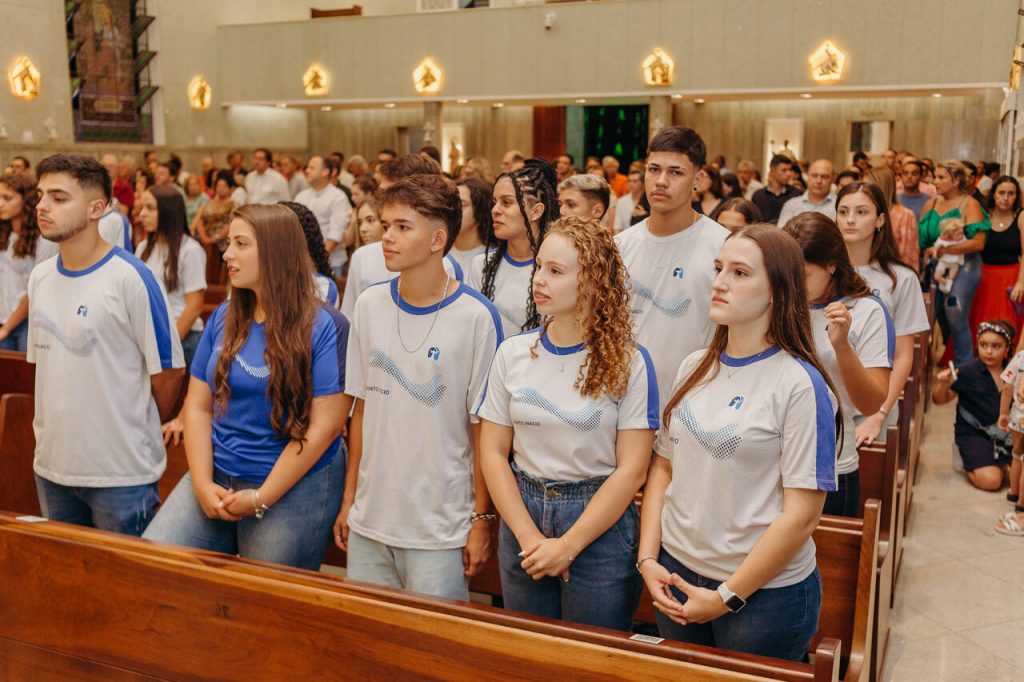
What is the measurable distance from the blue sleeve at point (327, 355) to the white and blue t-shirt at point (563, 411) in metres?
0.62

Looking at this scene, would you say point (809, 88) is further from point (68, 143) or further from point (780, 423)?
point (780, 423)

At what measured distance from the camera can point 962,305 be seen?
8258 millimetres

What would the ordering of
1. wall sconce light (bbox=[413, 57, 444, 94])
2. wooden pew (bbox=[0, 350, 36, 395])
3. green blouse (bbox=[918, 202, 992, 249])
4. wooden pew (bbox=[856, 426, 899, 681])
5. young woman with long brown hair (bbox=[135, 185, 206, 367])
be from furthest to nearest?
wall sconce light (bbox=[413, 57, 444, 94]) < green blouse (bbox=[918, 202, 992, 249]) < young woman with long brown hair (bbox=[135, 185, 206, 367]) < wooden pew (bbox=[0, 350, 36, 395]) < wooden pew (bbox=[856, 426, 899, 681])

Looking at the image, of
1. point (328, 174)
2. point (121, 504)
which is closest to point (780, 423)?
point (121, 504)

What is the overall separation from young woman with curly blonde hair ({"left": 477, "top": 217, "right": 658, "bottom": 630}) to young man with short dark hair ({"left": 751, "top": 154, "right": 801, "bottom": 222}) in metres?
6.92

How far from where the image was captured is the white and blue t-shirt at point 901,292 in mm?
4277

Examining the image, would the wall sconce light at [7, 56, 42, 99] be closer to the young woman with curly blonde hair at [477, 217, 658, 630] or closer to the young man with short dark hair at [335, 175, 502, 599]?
the young man with short dark hair at [335, 175, 502, 599]

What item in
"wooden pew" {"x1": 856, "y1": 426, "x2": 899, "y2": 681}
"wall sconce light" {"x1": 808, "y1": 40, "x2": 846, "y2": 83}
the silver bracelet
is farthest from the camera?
"wall sconce light" {"x1": 808, "y1": 40, "x2": 846, "y2": 83}

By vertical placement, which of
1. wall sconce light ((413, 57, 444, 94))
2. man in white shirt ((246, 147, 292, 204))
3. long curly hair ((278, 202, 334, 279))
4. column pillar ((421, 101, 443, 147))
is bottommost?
long curly hair ((278, 202, 334, 279))

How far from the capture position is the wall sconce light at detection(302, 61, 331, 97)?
2027 centimetres

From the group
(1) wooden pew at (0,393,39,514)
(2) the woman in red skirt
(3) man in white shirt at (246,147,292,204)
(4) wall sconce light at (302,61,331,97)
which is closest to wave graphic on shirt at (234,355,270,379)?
(1) wooden pew at (0,393,39,514)

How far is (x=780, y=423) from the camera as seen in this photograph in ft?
7.54

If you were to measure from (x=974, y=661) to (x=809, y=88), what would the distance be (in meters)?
14.1

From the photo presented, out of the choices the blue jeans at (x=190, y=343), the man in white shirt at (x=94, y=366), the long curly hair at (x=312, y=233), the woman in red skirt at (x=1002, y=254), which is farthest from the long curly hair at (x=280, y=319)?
the woman in red skirt at (x=1002, y=254)
